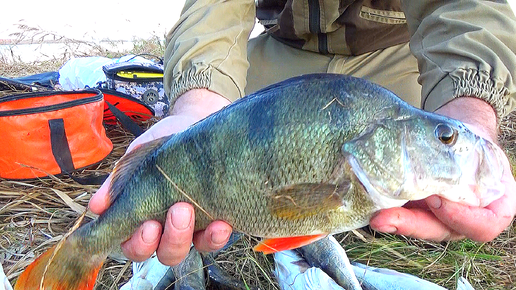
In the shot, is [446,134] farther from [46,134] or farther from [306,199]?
[46,134]

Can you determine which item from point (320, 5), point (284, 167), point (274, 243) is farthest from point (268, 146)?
point (320, 5)

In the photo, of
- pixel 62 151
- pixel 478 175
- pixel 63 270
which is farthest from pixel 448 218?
pixel 62 151

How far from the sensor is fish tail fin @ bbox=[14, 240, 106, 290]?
137cm

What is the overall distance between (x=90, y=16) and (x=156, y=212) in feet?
30.4

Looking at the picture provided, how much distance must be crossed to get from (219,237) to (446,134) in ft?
2.39

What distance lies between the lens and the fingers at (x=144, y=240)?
1334mm

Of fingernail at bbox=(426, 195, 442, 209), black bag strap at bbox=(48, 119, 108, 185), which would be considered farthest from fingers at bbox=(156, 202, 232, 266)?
black bag strap at bbox=(48, 119, 108, 185)

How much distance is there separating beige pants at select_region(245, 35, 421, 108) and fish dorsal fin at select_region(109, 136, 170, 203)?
152 cm

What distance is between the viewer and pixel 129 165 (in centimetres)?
141

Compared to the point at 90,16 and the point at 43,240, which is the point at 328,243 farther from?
the point at 90,16

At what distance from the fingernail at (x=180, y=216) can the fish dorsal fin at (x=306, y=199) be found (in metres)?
0.26

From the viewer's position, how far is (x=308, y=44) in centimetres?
272

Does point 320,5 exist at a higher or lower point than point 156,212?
higher

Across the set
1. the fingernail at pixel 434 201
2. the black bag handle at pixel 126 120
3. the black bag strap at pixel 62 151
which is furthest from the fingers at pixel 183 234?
the black bag handle at pixel 126 120
